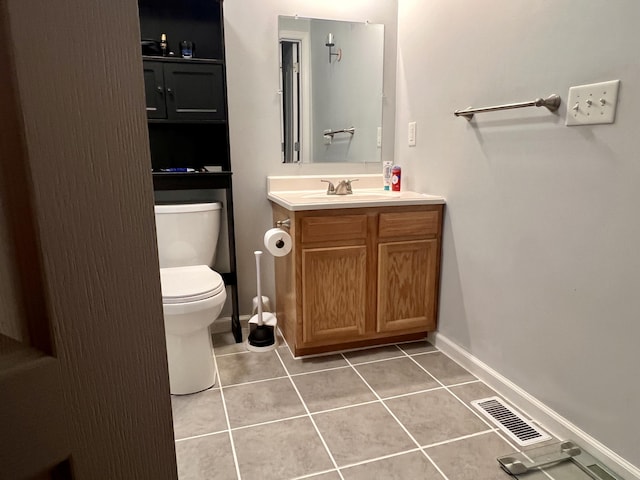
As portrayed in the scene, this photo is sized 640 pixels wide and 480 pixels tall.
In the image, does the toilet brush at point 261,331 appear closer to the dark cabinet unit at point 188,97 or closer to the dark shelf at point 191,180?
the dark cabinet unit at point 188,97

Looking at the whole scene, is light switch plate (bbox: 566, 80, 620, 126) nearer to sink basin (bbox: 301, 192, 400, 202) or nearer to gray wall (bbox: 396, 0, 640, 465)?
gray wall (bbox: 396, 0, 640, 465)

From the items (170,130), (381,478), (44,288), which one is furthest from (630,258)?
(170,130)

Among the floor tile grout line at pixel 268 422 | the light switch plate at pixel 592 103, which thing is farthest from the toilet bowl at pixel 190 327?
the light switch plate at pixel 592 103

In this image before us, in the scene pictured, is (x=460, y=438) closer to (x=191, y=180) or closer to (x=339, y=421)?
(x=339, y=421)

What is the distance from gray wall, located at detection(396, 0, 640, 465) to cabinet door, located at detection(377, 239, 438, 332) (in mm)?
83

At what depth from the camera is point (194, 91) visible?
2189 mm

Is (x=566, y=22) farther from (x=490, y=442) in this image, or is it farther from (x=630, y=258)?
(x=490, y=442)

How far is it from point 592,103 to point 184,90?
69.4 inches

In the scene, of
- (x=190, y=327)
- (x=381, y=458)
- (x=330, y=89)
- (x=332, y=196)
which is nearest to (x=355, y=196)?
(x=332, y=196)

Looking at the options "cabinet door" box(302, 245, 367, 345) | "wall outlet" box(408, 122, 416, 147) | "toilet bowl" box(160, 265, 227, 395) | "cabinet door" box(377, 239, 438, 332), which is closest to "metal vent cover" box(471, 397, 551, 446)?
"cabinet door" box(377, 239, 438, 332)

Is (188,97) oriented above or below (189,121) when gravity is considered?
above

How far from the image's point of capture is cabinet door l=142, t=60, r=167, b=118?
211 centimetres

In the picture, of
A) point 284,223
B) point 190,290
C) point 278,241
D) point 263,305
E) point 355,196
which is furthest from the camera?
point 263,305

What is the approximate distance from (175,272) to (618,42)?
6.33 feet
